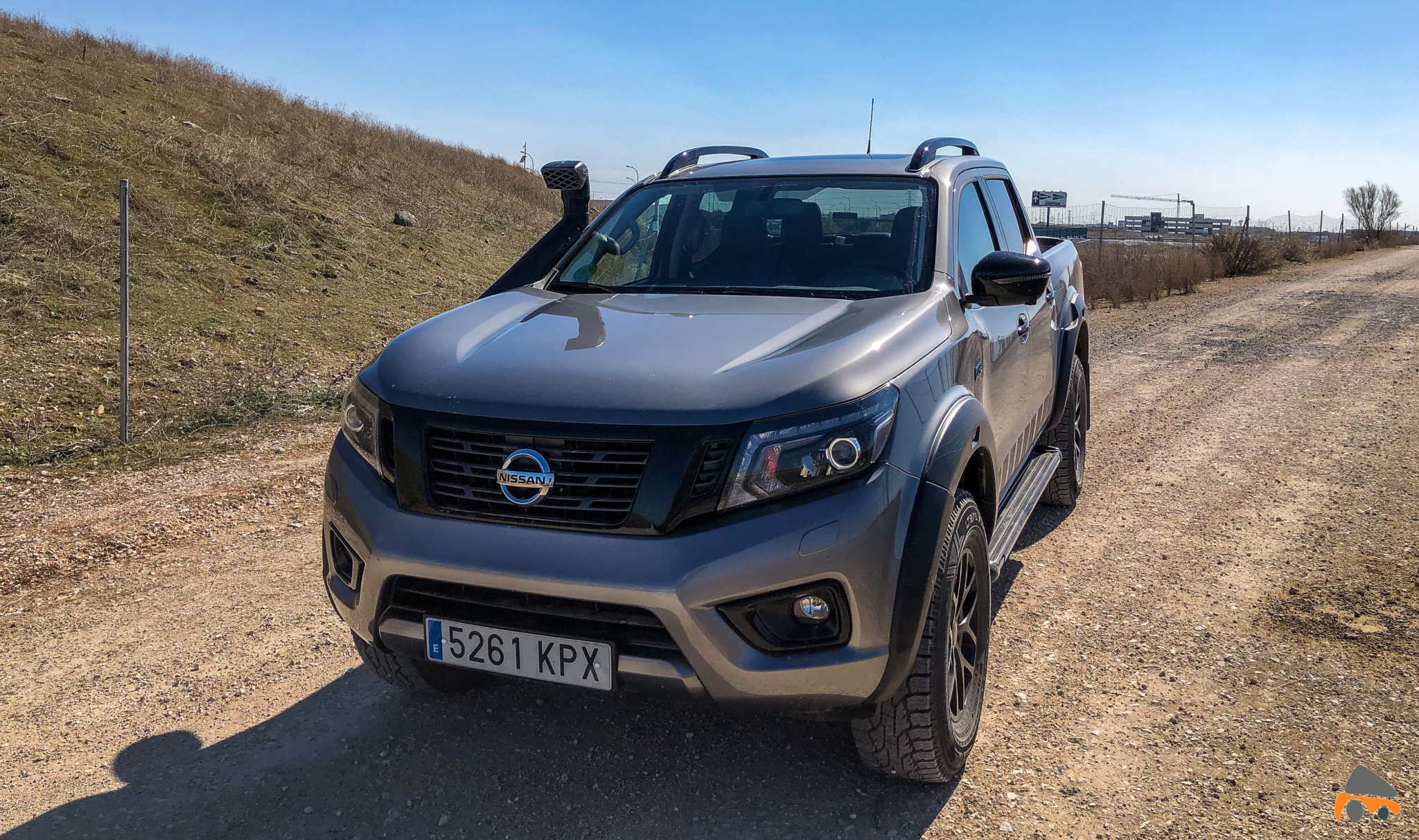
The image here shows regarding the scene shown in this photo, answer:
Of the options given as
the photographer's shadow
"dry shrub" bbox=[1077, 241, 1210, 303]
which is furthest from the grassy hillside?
"dry shrub" bbox=[1077, 241, 1210, 303]

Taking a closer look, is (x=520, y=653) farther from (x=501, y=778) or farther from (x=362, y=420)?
(x=362, y=420)

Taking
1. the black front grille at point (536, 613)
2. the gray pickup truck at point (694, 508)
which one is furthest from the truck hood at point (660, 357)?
the black front grille at point (536, 613)

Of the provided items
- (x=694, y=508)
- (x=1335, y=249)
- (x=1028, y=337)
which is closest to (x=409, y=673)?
(x=694, y=508)

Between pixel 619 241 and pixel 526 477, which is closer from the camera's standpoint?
pixel 526 477

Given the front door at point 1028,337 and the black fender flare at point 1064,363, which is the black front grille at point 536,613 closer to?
the front door at point 1028,337

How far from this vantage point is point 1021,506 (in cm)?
383

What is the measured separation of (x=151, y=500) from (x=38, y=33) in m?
16.9

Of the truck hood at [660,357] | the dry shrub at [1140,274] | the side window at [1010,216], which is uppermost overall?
the dry shrub at [1140,274]

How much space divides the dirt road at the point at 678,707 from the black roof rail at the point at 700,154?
89.1 inches

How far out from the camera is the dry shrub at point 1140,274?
58.3 ft

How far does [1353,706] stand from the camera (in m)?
3.18

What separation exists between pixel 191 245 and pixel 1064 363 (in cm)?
988

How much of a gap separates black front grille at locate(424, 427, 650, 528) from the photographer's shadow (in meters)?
0.49

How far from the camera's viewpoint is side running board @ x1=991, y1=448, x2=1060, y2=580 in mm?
3225
